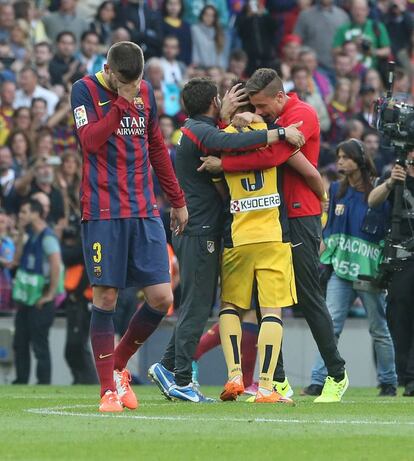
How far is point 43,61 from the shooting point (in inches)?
810

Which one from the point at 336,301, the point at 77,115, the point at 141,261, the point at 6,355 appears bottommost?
the point at 6,355

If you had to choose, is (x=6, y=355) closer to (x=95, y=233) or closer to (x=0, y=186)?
(x=0, y=186)

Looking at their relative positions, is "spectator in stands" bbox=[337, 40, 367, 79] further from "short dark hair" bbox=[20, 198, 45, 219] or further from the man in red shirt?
the man in red shirt

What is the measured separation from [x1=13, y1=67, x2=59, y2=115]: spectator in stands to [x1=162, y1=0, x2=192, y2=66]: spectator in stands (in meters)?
2.63

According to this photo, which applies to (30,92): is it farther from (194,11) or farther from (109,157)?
(109,157)

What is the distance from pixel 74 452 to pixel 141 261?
2315 mm

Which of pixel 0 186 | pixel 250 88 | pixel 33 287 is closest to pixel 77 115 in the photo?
pixel 250 88

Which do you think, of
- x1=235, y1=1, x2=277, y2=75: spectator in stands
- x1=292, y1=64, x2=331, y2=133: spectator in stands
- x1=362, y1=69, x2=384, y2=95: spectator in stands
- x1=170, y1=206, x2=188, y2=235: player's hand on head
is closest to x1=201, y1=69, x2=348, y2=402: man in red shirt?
x1=170, y1=206, x2=188, y2=235: player's hand on head

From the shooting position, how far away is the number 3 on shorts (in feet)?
30.7

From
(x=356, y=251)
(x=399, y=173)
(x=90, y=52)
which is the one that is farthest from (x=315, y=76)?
(x=399, y=173)

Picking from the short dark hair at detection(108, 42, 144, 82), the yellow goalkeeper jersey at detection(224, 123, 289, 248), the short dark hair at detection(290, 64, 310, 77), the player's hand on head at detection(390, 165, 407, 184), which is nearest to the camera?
the short dark hair at detection(108, 42, 144, 82)

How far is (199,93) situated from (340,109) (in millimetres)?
11233

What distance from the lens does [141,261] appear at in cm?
949

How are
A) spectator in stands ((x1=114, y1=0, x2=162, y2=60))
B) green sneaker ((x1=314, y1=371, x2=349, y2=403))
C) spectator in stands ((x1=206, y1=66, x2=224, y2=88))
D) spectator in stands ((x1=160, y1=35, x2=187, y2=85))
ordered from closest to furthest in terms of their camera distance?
green sneaker ((x1=314, y1=371, x2=349, y2=403)) < spectator in stands ((x1=206, y1=66, x2=224, y2=88)) < spectator in stands ((x1=160, y1=35, x2=187, y2=85)) < spectator in stands ((x1=114, y1=0, x2=162, y2=60))
